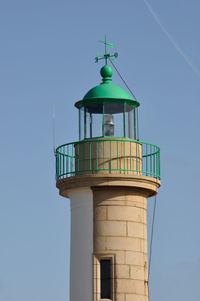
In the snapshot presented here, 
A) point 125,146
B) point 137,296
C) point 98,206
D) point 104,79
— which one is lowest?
point 137,296

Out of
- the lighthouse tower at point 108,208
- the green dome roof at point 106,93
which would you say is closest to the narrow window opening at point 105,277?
the lighthouse tower at point 108,208

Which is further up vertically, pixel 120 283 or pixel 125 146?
pixel 125 146

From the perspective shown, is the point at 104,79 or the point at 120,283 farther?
the point at 104,79

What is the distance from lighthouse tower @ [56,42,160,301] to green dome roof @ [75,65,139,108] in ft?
0.09

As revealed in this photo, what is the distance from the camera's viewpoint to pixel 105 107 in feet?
80.1

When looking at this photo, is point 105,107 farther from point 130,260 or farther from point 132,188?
point 130,260

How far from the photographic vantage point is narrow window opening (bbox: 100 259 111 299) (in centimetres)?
2312

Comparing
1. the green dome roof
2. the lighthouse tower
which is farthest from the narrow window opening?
the green dome roof

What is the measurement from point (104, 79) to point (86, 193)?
3.22 meters

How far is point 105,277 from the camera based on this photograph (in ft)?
76.3

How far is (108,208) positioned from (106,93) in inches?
122

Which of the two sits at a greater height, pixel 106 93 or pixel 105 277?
pixel 106 93

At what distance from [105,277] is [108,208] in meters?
1.76

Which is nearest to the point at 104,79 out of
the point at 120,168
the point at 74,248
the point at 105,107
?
the point at 105,107
